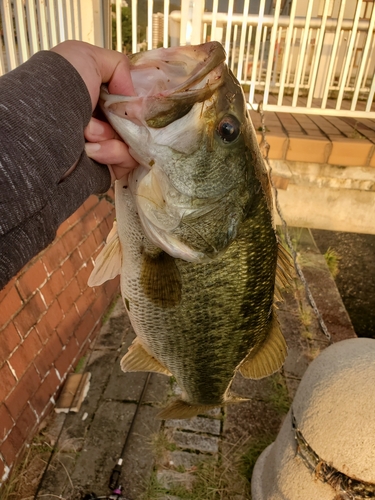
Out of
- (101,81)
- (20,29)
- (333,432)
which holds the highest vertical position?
(101,81)

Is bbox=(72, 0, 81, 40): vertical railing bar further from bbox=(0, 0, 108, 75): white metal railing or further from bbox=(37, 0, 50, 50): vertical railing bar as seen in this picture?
bbox=(37, 0, 50, 50): vertical railing bar

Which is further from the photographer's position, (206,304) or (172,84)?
(206,304)

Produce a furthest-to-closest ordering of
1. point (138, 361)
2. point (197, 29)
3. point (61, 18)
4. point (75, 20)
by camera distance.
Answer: point (197, 29), point (75, 20), point (61, 18), point (138, 361)

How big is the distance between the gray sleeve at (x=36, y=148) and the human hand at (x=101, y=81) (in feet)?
0.19

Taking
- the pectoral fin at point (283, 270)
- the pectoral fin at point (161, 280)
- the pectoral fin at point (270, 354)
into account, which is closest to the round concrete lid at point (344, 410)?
the pectoral fin at point (270, 354)

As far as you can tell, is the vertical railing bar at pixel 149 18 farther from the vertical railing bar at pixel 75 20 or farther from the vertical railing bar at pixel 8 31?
the vertical railing bar at pixel 8 31

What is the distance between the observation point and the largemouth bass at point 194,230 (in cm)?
121

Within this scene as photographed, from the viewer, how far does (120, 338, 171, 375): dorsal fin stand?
183 cm

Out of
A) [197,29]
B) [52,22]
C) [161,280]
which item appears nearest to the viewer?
[161,280]

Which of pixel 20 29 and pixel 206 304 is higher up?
pixel 20 29

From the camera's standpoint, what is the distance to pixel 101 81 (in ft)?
4.13

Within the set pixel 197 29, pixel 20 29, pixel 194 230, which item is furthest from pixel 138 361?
pixel 197 29

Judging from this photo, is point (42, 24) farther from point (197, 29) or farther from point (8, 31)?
point (197, 29)

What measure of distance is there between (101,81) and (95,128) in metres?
0.15
